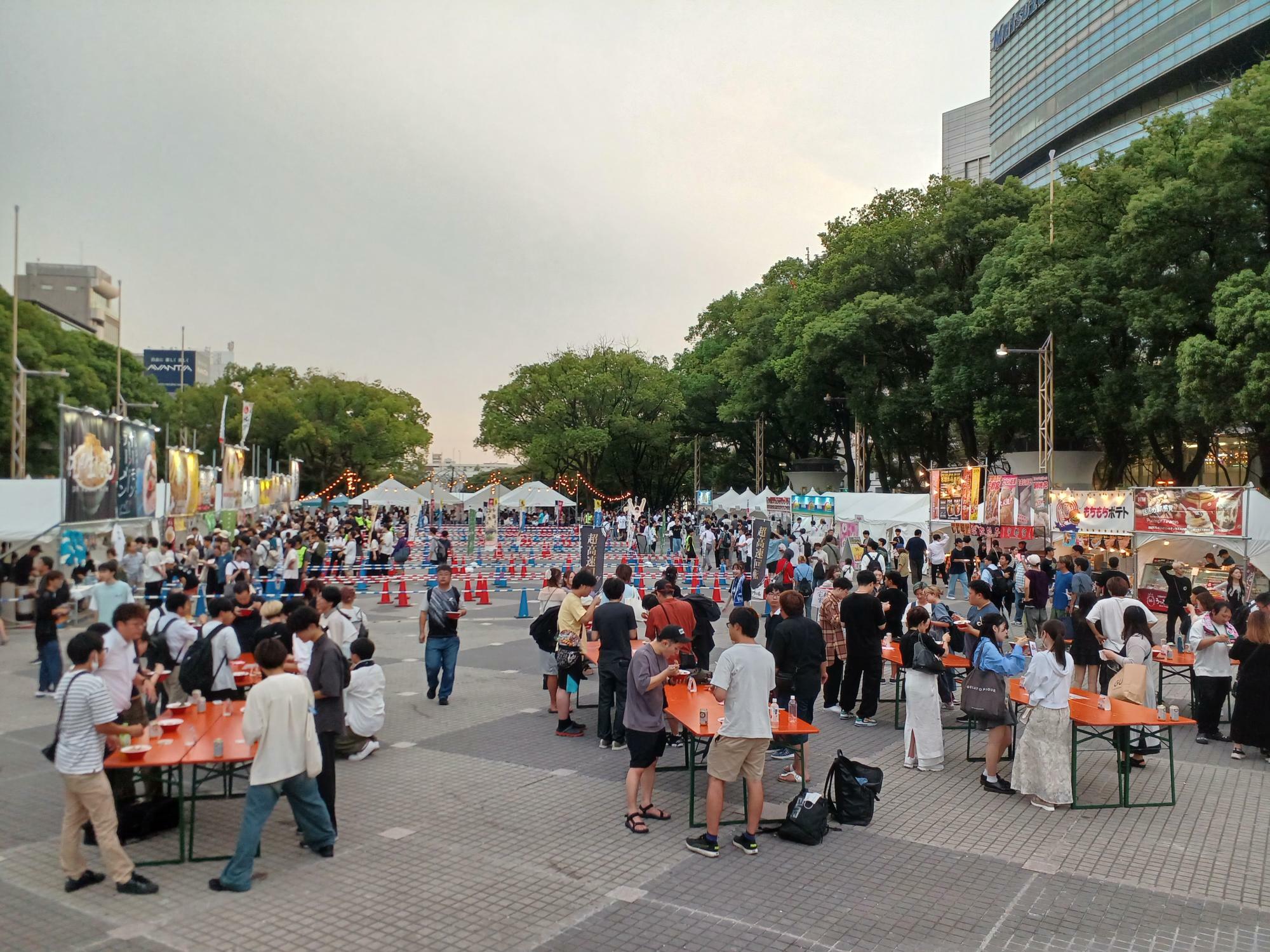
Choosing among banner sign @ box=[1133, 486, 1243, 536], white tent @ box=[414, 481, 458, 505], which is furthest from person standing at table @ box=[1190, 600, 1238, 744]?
white tent @ box=[414, 481, 458, 505]

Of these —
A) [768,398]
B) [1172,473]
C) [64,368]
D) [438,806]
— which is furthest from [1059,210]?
[64,368]

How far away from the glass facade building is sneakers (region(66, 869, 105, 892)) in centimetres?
4604

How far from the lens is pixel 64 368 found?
4159 centimetres

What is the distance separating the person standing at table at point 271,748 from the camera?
5.48m

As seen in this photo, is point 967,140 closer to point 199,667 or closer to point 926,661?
point 926,661

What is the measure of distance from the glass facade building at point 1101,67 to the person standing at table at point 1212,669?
38283mm

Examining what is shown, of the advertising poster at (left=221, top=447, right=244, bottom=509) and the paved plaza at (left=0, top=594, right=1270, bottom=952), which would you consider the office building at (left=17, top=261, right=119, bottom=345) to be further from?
the paved plaza at (left=0, top=594, right=1270, bottom=952)

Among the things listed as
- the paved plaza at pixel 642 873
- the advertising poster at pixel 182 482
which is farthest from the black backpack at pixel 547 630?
the advertising poster at pixel 182 482

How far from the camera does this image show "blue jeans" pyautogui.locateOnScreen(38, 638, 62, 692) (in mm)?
10922

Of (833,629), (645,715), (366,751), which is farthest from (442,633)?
(645,715)

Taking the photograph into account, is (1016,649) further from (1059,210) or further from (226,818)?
(1059,210)

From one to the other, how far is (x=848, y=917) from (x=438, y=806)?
3.42 metres

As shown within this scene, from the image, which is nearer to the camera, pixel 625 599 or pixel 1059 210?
pixel 625 599

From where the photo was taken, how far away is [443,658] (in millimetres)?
10711
